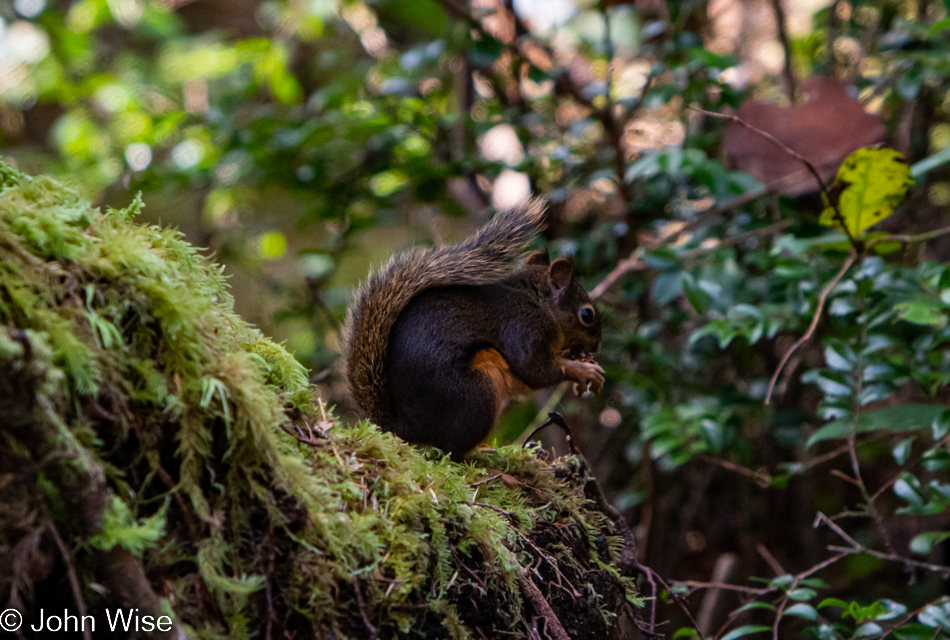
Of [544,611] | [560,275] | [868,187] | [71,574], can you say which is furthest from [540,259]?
[71,574]

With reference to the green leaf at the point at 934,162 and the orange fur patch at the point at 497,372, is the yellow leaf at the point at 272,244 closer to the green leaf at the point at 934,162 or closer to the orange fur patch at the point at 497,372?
the orange fur patch at the point at 497,372

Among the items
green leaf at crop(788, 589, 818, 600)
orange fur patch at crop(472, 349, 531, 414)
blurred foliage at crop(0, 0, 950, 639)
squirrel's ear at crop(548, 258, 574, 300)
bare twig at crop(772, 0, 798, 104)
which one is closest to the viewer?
green leaf at crop(788, 589, 818, 600)

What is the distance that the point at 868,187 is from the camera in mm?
2098

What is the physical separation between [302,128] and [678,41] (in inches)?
64.3

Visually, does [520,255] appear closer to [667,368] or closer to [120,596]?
[667,368]

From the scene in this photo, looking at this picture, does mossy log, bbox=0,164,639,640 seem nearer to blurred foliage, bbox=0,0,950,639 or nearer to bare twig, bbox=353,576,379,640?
bare twig, bbox=353,576,379,640

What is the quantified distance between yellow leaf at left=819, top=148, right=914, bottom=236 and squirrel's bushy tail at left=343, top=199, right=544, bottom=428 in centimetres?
94

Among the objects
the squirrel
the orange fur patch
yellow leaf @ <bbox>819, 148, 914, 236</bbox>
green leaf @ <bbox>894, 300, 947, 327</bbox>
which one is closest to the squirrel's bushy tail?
the squirrel

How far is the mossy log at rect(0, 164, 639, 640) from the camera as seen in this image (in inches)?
34.8

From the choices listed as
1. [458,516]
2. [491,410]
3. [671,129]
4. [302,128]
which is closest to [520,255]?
[491,410]

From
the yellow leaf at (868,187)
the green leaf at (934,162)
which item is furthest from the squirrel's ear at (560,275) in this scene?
the green leaf at (934,162)

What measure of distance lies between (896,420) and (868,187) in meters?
0.71

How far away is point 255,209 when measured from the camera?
561 cm

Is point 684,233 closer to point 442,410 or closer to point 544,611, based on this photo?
point 442,410
